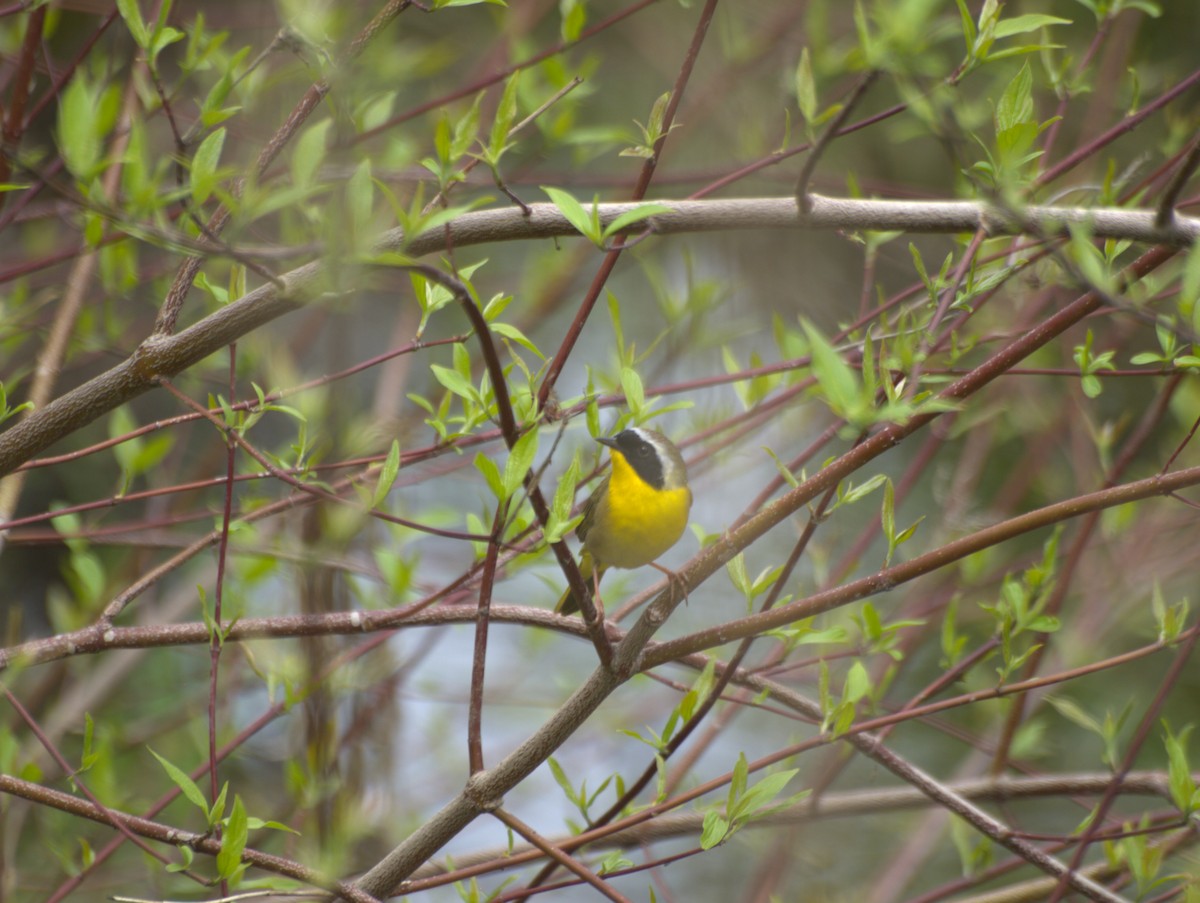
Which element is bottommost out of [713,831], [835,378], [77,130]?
[713,831]

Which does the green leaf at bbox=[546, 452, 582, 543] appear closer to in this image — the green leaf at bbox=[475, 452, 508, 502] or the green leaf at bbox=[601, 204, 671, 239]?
the green leaf at bbox=[475, 452, 508, 502]

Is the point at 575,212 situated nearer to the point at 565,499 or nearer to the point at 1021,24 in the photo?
the point at 565,499

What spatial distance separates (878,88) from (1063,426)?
2.05m

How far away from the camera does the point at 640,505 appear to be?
2711 mm

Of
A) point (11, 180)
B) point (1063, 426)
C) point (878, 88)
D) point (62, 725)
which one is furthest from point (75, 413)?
point (878, 88)

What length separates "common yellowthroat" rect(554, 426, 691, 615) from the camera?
269cm

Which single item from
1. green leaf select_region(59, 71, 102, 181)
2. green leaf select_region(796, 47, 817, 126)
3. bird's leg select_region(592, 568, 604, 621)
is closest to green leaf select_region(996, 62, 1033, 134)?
green leaf select_region(796, 47, 817, 126)

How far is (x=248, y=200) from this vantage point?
3.66 ft

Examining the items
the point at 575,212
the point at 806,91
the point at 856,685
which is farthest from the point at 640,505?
the point at 575,212

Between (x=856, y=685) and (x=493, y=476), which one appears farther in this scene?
(x=856, y=685)

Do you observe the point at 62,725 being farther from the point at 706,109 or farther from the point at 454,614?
the point at 706,109

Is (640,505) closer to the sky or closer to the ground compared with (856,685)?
closer to the ground

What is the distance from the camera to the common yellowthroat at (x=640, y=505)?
2.69 metres

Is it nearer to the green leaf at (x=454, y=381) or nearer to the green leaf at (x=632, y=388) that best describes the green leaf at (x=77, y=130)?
the green leaf at (x=454, y=381)
